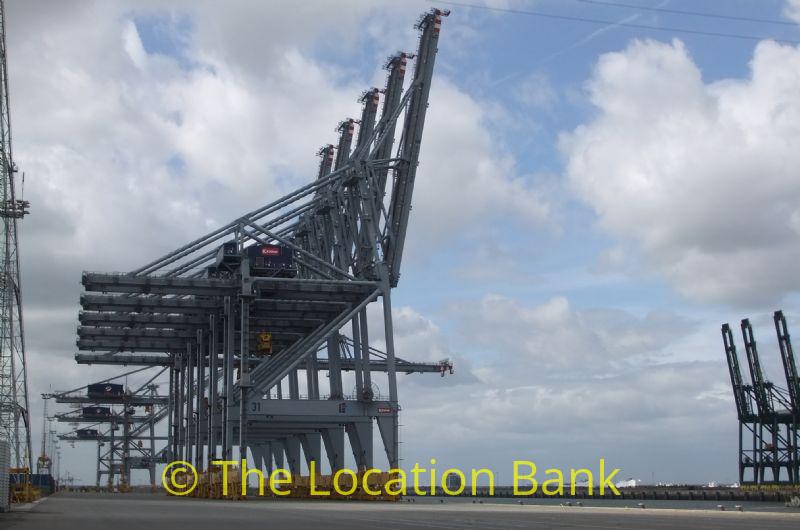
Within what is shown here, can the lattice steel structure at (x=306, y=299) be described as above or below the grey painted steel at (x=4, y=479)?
above

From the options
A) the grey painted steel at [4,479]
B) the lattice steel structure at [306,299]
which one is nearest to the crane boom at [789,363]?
the lattice steel structure at [306,299]

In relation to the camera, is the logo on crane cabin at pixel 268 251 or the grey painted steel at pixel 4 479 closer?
the grey painted steel at pixel 4 479

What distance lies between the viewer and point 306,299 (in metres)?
74.4

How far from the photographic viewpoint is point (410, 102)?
245ft

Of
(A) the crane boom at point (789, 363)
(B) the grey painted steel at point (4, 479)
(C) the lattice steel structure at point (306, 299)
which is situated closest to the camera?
(B) the grey painted steel at point (4, 479)

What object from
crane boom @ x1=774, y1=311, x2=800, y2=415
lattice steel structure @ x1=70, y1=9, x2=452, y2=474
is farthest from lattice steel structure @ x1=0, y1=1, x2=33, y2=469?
crane boom @ x1=774, y1=311, x2=800, y2=415

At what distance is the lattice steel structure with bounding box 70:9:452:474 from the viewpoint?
69.4 metres

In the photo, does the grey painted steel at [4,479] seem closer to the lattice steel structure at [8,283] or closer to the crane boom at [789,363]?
the lattice steel structure at [8,283]

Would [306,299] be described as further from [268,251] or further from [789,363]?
[789,363]

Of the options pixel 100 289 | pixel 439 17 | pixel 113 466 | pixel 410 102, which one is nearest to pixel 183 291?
pixel 100 289

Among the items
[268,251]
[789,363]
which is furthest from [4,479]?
[789,363]

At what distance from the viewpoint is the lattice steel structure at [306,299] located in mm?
69438

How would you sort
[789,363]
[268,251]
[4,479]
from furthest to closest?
[789,363]
[268,251]
[4,479]

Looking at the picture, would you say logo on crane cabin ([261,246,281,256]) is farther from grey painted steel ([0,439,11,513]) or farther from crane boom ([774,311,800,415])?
crane boom ([774,311,800,415])
